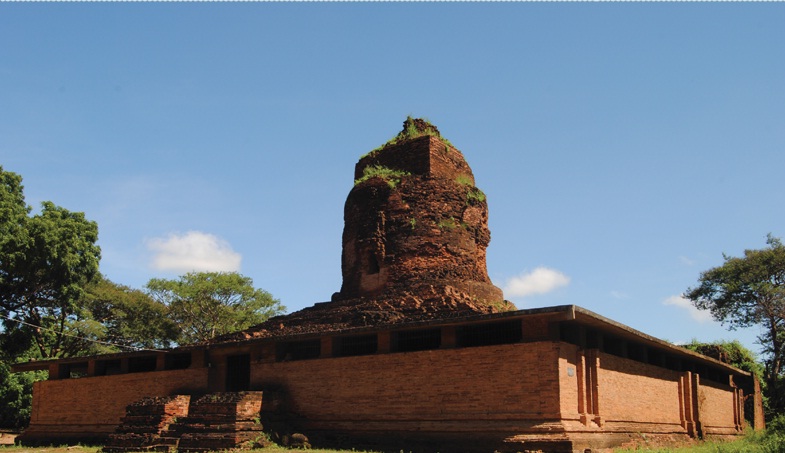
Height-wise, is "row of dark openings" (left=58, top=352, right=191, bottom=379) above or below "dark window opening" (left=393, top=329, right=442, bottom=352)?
below

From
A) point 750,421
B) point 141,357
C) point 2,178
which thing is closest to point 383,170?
point 141,357

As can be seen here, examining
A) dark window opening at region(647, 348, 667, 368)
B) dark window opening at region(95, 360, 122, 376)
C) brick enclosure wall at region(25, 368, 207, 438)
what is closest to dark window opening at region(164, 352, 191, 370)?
brick enclosure wall at region(25, 368, 207, 438)

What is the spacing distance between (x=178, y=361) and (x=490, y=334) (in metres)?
11.5

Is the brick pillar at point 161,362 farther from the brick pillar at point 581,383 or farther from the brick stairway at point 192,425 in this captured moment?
the brick pillar at point 581,383

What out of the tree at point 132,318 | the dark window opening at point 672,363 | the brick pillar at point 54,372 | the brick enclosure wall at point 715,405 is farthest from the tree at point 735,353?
the tree at point 132,318

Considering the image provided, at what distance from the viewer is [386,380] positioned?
18125 mm

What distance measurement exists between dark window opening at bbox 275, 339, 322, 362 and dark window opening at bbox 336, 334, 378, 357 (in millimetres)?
744

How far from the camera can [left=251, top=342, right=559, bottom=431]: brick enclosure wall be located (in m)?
15.8

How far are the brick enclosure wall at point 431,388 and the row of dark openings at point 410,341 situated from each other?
0.43 metres

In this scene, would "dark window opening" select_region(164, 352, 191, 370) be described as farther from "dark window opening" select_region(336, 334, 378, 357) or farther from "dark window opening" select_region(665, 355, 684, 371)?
"dark window opening" select_region(665, 355, 684, 371)

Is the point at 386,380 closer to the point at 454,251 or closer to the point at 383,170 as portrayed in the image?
the point at 454,251

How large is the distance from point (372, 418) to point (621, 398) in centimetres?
618

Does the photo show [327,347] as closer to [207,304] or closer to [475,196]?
[475,196]

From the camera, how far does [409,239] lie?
25234mm
